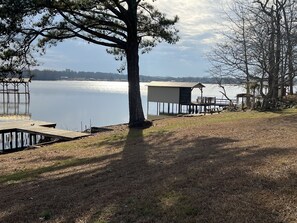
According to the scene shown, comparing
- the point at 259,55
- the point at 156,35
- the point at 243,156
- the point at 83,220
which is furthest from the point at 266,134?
the point at 259,55

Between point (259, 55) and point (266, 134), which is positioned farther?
point (259, 55)

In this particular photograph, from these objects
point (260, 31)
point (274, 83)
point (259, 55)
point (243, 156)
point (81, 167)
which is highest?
point (260, 31)

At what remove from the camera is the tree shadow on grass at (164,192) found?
459cm

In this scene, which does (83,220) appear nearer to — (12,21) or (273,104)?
(12,21)

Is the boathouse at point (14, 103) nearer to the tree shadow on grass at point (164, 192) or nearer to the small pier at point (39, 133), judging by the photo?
the small pier at point (39, 133)

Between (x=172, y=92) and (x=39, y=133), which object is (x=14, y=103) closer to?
(x=172, y=92)

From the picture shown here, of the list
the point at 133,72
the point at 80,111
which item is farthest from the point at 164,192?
the point at 80,111

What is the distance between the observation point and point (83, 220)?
15.9ft

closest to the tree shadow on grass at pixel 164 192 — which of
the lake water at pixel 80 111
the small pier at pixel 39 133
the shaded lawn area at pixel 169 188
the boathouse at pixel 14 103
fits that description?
the shaded lawn area at pixel 169 188

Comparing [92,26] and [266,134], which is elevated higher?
[92,26]

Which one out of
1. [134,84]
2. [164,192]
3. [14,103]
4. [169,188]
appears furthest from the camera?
[14,103]

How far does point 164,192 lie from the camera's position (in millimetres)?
5480

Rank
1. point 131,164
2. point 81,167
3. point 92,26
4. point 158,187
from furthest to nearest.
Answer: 1. point 92,26
2. point 81,167
3. point 131,164
4. point 158,187

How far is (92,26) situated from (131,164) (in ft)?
39.4
